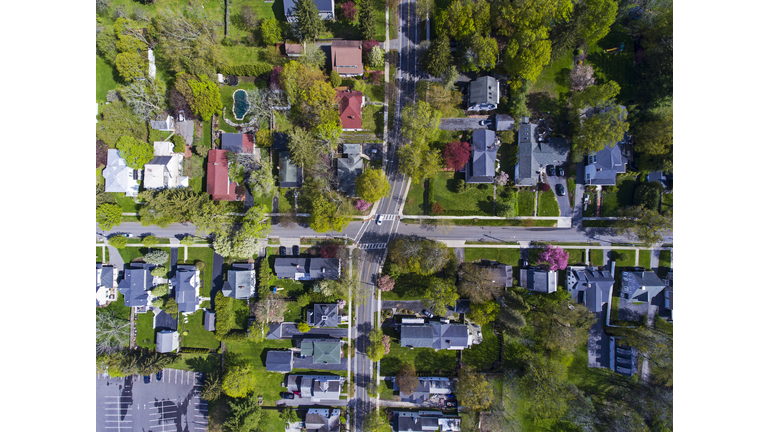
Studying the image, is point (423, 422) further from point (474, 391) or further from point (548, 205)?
point (548, 205)

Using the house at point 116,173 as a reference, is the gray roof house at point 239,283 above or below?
below

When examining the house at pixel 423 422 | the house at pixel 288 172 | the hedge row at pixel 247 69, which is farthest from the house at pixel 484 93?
the house at pixel 423 422

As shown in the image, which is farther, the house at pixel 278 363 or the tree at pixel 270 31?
the house at pixel 278 363

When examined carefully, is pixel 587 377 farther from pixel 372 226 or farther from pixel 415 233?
pixel 372 226

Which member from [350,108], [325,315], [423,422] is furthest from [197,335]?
[350,108]

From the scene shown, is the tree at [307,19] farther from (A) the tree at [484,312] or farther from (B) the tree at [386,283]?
(A) the tree at [484,312]

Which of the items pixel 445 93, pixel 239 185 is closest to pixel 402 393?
pixel 239 185
